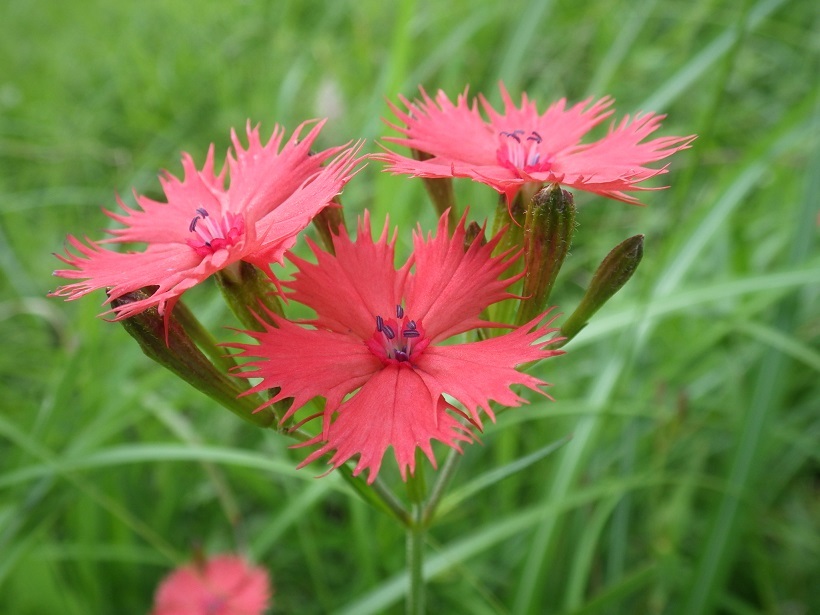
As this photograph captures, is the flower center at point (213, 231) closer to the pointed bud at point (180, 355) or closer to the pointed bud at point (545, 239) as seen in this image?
the pointed bud at point (180, 355)

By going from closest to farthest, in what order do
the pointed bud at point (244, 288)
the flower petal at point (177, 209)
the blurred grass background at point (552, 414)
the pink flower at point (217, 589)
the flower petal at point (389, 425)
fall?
the flower petal at point (389, 425) → the pointed bud at point (244, 288) → the flower petal at point (177, 209) → the blurred grass background at point (552, 414) → the pink flower at point (217, 589)

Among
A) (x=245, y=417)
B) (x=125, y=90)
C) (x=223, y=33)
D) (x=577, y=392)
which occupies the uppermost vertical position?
(x=223, y=33)

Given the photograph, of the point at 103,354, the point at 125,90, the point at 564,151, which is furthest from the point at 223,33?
the point at 564,151

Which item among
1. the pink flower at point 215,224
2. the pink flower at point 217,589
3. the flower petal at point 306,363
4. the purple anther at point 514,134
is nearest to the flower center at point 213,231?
the pink flower at point 215,224

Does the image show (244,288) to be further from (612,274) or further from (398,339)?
(612,274)

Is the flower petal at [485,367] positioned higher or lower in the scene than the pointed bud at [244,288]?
lower

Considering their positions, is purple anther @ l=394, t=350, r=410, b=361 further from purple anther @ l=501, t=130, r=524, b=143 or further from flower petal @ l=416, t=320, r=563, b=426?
purple anther @ l=501, t=130, r=524, b=143

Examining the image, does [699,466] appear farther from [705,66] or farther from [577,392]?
[705,66]
